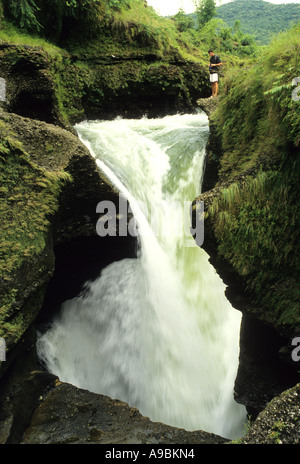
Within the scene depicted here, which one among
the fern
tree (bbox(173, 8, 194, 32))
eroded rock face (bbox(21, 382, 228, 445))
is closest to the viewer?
eroded rock face (bbox(21, 382, 228, 445))

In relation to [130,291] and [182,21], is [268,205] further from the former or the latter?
[182,21]

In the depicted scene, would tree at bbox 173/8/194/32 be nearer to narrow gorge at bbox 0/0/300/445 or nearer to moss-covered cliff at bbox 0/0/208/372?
moss-covered cliff at bbox 0/0/208/372

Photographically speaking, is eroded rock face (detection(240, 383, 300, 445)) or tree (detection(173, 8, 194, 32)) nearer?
eroded rock face (detection(240, 383, 300, 445))

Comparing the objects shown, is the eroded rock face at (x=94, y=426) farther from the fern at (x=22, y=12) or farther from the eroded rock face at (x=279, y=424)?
the fern at (x=22, y=12)

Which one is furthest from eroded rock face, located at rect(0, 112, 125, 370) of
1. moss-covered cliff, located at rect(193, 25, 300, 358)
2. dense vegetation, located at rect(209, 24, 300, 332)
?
dense vegetation, located at rect(209, 24, 300, 332)

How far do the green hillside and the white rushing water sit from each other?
174 feet

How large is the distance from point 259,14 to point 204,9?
4545cm

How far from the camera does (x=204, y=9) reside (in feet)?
80.9

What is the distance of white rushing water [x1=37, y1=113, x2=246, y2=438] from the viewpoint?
4.90 m

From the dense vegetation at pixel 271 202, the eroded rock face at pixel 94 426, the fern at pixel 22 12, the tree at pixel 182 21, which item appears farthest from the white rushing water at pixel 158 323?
the tree at pixel 182 21

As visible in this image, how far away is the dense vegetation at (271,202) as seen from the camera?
3738 mm

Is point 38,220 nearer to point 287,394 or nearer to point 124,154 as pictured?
point 124,154

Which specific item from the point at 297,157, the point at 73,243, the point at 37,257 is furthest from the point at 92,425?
the point at 297,157

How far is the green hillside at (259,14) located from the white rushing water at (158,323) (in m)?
53.0
